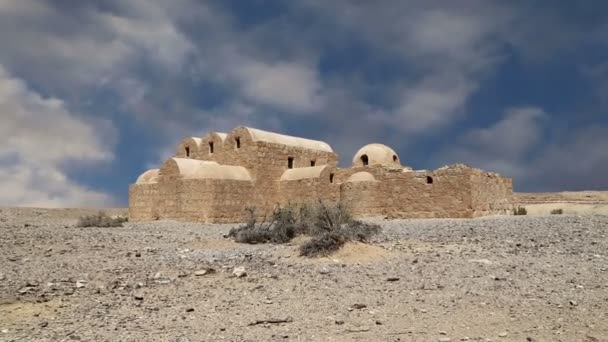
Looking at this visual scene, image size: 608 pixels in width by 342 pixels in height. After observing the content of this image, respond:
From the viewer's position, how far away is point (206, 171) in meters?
21.0

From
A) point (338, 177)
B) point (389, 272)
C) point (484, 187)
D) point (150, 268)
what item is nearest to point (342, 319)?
point (389, 272)

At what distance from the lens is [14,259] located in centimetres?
864

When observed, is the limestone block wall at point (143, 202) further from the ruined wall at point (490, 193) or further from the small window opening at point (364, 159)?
the ruined wall at point (490, 193)

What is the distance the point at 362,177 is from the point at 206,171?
662 cm

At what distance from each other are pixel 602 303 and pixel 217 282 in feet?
15.5

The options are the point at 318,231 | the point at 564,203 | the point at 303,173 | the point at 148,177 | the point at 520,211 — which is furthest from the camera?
the point at 564,203

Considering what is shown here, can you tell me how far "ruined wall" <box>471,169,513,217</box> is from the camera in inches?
714

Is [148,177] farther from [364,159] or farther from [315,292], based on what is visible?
[315,292]

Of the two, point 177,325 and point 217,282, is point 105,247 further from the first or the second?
point 177,325

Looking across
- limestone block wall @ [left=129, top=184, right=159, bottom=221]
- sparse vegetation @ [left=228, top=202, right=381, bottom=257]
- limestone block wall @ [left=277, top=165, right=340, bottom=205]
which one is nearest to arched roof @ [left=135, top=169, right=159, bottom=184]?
limestone block wall @ [left=129, top=184, right=159, bottom=221]

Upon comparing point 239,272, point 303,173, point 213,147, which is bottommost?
point 239,272

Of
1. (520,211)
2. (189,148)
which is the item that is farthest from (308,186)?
(520,211)

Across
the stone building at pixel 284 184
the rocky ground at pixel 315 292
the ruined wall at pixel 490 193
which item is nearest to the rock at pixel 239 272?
the rocky ground at pixel 315 292

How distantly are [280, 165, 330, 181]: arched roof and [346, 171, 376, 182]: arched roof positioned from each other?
1617mm
